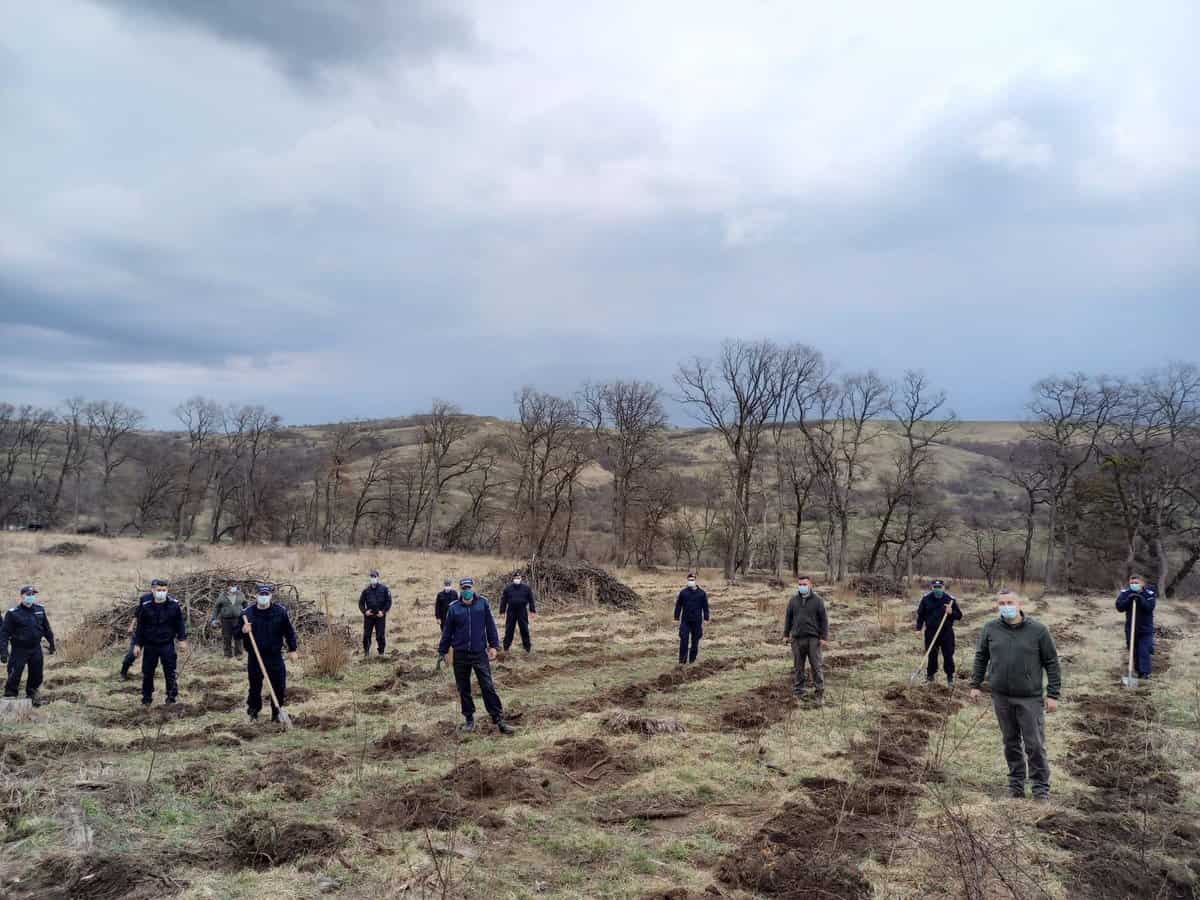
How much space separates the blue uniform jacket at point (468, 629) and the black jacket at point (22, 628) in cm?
584

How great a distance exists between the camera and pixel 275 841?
567 cm

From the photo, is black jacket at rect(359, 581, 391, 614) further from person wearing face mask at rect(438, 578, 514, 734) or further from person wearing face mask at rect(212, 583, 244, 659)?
person wearing face mask at rect(438, 578, 514, 734)

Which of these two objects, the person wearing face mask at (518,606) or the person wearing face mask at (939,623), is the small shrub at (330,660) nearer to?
the person wearing face mask at (518,606)

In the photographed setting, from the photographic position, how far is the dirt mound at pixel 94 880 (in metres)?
4.88

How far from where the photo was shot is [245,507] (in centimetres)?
5678

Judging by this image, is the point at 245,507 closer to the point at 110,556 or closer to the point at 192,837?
the point at 110,556

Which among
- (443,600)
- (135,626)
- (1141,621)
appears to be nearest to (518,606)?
(443,600)

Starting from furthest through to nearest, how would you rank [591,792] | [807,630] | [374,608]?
1. [374,608]
2. [807,630]
3. [591,792]

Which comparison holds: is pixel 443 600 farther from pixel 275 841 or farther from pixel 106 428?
pixel 106 428

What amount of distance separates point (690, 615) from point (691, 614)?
29mm

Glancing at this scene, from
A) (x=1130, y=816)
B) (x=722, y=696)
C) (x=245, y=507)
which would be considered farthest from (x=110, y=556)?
(x=1130, y=816)

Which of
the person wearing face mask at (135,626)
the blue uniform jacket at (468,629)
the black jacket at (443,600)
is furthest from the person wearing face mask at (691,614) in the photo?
the person wearing face mask at (135,626)

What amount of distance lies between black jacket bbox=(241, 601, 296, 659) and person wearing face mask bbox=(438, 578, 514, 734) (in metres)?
2.20

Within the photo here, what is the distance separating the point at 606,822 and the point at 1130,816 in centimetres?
458
